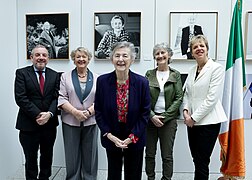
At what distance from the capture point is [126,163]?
232 cm

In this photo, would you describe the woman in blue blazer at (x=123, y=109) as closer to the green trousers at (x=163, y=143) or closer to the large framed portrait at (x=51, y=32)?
the green trousers at (x=163, y=143)

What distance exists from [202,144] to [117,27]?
5.72 ft

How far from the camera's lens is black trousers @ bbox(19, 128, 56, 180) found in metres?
2.74

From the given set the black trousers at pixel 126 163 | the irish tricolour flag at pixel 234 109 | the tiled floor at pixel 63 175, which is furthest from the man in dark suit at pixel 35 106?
the irish tricolour flag at pixel 234 109

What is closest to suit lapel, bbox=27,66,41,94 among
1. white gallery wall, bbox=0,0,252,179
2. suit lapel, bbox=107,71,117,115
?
white gallery wall, bbox=0,0,252,179

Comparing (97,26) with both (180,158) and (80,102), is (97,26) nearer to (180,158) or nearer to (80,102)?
(80,102)

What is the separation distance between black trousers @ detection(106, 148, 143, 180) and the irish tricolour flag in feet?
3.23

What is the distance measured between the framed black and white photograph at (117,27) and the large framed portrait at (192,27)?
0.43 metres

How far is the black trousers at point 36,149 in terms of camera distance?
9.00ft

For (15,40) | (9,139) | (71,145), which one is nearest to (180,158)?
(71,145)

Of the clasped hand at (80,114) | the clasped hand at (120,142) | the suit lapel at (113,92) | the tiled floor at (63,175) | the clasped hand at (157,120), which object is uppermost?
the suit lapel at (113,92)

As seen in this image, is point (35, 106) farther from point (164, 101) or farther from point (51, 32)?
point (164, 101)

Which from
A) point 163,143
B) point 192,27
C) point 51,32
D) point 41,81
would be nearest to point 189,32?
point 192,27

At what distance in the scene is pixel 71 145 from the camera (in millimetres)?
2896
